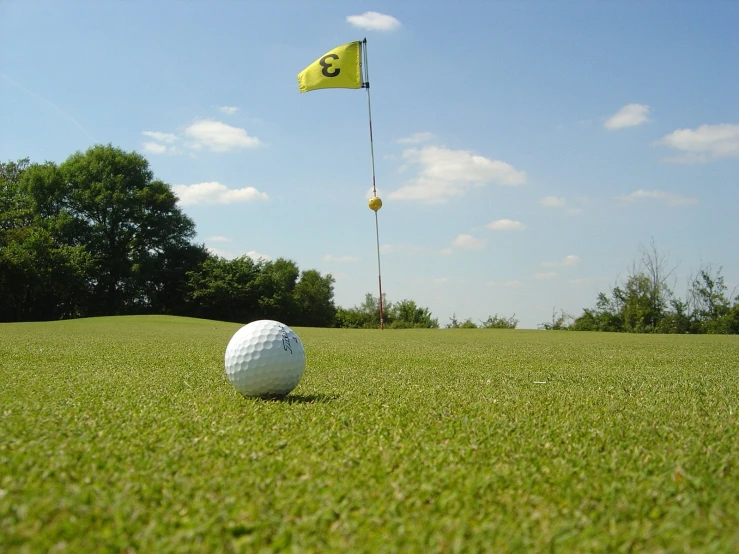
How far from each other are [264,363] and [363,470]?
5.80 feet

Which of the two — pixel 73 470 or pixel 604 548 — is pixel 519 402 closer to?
pixel 604 548

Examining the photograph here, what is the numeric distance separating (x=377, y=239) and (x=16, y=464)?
16724mm

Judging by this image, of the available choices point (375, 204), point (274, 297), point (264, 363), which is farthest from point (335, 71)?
point (274, 297)

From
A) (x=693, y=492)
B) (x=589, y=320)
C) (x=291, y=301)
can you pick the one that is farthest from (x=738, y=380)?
(x=291, y=301)

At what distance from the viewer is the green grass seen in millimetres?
1481

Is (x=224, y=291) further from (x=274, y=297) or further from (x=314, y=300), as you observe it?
(x=314, y=300)

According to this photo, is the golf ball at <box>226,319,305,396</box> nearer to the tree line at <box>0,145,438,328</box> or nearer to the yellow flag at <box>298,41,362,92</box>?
the yellow flag at <box>298,41,362,92</box>

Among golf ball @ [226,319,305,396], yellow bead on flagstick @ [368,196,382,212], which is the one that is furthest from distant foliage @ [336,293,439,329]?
golf ball @ [226,319,305,396]

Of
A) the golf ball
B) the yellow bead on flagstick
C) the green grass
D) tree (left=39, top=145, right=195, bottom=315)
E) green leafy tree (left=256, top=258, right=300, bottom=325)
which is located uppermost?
tree (left=39, top=145, right=195, bottom=315)

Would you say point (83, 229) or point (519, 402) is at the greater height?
point (83, 229)

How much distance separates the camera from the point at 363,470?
6.64ft

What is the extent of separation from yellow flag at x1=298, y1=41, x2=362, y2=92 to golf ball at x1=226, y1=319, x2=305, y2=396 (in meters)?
14.9

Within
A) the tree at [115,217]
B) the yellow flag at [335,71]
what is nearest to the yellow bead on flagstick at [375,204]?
the yellow flag at [335,71]

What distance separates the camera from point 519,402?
11.8 feet
